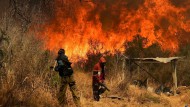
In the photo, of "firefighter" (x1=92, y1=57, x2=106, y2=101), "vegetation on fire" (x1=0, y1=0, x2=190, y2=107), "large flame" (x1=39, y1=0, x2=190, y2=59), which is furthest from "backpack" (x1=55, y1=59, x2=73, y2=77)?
"large flame" (x1=39, y1=0, x2=190, y2=59)

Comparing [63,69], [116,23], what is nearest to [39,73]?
[63,69]

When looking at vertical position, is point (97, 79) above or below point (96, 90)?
above

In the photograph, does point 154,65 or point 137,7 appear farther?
point 137,7

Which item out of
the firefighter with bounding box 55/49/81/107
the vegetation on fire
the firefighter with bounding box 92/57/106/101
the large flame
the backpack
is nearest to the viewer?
the vegetation on fire

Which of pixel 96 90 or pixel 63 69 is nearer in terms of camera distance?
pixel 63 69

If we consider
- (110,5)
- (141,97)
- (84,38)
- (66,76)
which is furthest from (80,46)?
(66,76)

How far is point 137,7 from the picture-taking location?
2845 centimetres

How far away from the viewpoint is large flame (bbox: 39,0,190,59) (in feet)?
83.8

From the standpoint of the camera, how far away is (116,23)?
2797cm

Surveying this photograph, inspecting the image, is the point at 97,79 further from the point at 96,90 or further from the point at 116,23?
the point at 116,23

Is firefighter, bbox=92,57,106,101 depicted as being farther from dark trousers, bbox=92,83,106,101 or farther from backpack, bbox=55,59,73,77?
backpack, bbox=55,59,73,77

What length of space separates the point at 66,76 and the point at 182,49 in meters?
16.4

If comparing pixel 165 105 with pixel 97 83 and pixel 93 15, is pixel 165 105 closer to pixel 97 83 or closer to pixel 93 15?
pixel 97 83

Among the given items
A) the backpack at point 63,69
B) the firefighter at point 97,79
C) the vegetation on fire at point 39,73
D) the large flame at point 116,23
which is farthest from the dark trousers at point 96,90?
the large flame at point 116,23
